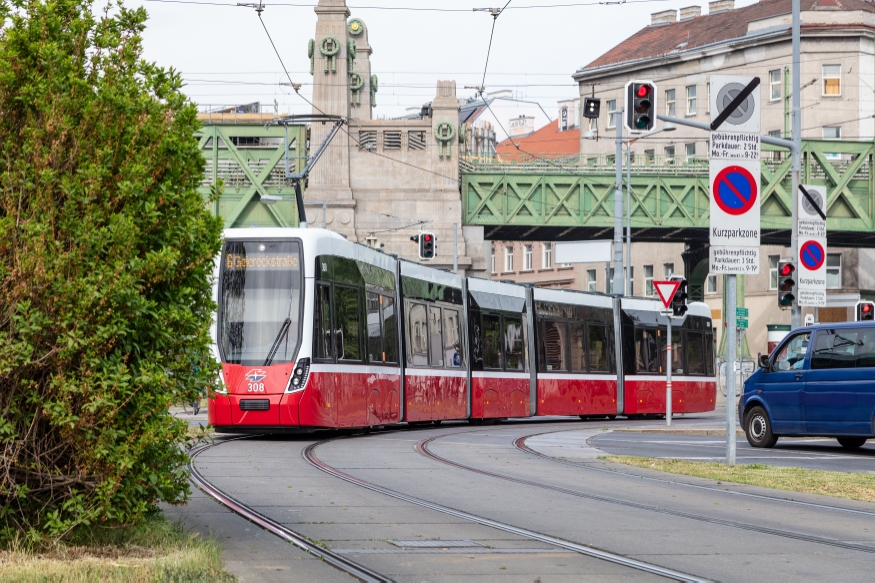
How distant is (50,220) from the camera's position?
7141 millimetres

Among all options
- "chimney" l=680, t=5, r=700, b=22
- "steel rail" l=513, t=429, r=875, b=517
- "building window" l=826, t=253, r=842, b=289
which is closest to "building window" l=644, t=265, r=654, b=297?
"building window" l=826, t=253, r=842, b=289

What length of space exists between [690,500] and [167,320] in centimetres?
657

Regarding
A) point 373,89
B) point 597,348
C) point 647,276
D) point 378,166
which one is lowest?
point 597,348

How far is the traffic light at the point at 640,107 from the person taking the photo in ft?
72.4

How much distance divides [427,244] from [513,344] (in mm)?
16473

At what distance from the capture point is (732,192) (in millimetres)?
16234

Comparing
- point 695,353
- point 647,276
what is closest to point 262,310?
point 695,353

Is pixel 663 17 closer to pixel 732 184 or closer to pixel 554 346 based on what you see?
pixel 554 346

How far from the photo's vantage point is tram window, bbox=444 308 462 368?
25.9 metres

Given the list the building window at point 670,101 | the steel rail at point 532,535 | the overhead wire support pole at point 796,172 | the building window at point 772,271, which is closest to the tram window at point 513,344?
the overhead wire support pole at point 796,172

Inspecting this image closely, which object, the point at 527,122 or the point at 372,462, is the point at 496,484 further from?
the point at 527,122

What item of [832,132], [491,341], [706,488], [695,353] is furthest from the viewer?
[832,132]

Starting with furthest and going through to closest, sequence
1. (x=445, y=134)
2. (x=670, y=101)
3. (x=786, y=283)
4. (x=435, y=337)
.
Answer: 1. (x=670, y=101)
2. (x=445, y=134)
3. (x=786, y=283)
4. (x=435, y=337)

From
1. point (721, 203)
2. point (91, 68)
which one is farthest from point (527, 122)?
point (91, 68)
